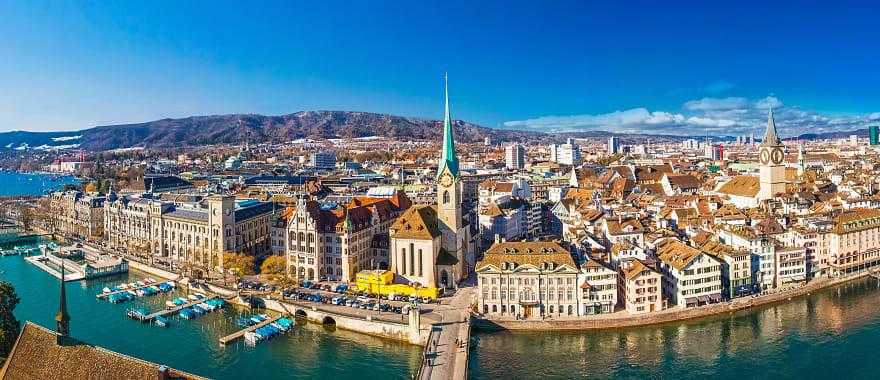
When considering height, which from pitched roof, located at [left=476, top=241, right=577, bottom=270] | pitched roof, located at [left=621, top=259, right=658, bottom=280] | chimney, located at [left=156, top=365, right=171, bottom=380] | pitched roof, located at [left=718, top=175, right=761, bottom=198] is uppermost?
pitched roof, located at [left=718, top=175, right=761, bottom=198]

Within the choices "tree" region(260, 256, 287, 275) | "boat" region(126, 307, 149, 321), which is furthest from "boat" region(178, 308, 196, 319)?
"tree" region(260, 256, 287, 275)

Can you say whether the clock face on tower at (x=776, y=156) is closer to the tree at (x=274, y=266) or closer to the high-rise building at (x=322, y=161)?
the tree at (x=274, y=266)

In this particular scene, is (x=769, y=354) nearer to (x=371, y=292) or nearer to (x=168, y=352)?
(x=371, y=292)

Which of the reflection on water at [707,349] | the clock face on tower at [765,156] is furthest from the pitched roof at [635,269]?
the clock face on tower at [765,156]

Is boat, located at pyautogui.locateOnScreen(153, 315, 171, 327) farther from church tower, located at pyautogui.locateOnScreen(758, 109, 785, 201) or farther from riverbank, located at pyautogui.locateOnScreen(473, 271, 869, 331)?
church tower, located at pyautogui.locateOnScreen(758, 109, 785, 201)

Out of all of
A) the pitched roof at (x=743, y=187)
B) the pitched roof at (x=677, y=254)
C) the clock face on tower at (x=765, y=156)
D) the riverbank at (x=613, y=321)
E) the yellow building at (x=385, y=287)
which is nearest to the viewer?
the riverbank at (x=613, y=321)

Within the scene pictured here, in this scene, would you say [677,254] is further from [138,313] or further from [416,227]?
[138,313]

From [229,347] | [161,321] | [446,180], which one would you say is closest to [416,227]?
[446,180]
